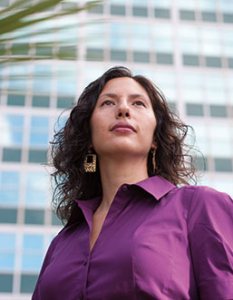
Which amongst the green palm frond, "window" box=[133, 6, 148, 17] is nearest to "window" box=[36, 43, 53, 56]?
the green palm frond

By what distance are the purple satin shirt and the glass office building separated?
17681 millimetres

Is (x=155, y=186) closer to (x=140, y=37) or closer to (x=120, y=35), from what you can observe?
(x=140, y=37)

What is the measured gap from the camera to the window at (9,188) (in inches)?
887

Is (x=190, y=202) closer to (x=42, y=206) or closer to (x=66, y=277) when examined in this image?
(x=66, y=277)

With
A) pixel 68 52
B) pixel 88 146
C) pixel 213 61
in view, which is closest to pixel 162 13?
pixel 213 61

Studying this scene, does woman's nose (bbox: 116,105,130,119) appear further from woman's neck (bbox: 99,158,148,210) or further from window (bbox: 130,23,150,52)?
window (bbox: 130,23,150,52)

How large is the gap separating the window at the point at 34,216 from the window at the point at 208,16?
10.5m

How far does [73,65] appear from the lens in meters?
0.83

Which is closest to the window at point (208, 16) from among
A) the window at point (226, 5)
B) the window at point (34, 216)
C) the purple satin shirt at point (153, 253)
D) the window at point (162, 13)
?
the window at point (226, 5)

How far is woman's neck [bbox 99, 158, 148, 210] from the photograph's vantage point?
1598 millimetres

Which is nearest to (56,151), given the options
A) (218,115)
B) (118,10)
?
(218,115)

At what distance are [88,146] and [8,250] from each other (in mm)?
20441

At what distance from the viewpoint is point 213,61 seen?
85.2 ft

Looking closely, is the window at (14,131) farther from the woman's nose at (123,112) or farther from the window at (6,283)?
the woman's nose at (123,112)
